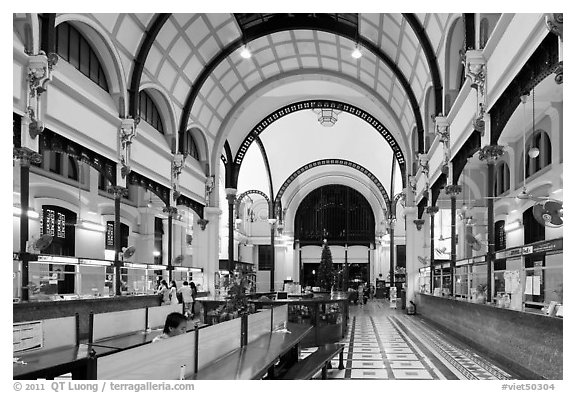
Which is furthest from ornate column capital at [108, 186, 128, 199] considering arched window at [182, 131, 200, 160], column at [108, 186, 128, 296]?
arched window at [182, 131, 200, 160]

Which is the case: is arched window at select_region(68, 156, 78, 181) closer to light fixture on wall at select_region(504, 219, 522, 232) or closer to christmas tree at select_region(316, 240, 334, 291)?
light fixture on wall at select_region(504, 219, 522, 232)

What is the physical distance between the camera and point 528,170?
17.1 m

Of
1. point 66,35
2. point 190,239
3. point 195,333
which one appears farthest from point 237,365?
point 190,239

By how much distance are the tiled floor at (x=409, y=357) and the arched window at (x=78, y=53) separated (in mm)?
8285

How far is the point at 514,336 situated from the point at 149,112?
44.1ft

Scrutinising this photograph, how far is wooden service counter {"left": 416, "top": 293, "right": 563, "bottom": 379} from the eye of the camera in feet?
21.4

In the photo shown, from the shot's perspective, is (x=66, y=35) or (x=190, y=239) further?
(x=190, y=239)

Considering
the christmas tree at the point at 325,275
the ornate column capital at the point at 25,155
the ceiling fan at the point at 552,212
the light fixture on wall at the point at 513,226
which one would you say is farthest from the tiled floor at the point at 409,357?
the christmas tree at the point at 325,275

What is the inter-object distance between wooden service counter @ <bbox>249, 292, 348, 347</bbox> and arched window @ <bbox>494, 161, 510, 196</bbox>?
Result: 9577 mm

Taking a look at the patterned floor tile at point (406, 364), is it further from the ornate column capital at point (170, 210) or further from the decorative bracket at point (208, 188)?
the decorative bracket at point (208, 188)

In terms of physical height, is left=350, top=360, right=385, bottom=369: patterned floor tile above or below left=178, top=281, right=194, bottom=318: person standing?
below

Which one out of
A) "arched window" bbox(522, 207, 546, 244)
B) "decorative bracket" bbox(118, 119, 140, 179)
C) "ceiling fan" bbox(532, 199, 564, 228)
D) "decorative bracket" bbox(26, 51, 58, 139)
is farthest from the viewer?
"arched window" bbox(522, 207, 546, 244)
